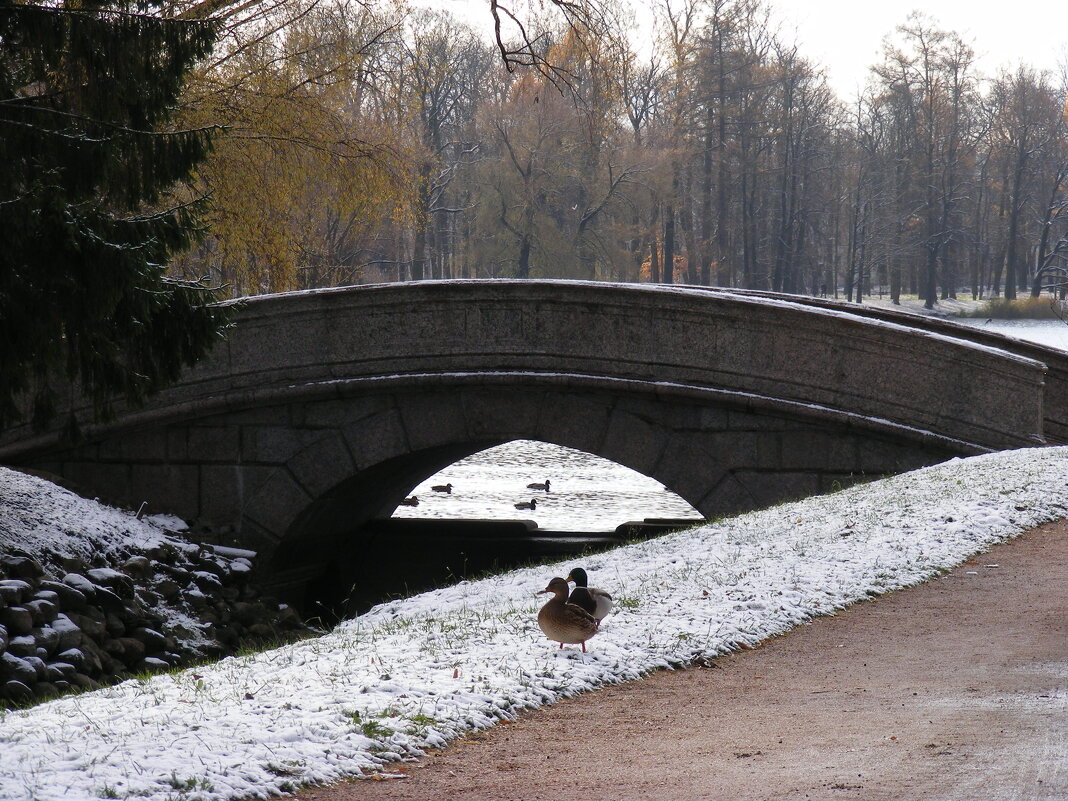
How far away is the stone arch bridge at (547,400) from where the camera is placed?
10656mm

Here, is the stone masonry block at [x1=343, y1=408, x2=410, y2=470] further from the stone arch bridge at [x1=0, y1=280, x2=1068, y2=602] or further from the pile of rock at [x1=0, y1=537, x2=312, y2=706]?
the pile of rock at [x1=0, y1=537, x2=312, y2=706]

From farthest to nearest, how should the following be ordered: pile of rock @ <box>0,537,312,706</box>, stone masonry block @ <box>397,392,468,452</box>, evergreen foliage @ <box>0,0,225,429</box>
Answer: stone masonry block @ <box>397,392,468,452</box>, pile of rock @ <box>0,537,312,706</box>, evergreen foliage @ <box>0,0,225,429</box>

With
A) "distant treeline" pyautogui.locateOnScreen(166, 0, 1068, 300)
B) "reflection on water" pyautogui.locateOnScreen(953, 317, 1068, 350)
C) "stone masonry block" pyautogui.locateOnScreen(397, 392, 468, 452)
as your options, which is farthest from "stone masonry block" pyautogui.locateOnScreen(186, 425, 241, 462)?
"reflection on water" pyautogui.locateOnScreen(953, 317, 1068, 350)

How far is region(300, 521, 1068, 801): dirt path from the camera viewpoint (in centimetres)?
356

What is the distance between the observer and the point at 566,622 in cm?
493

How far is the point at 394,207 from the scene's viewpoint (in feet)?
62.0

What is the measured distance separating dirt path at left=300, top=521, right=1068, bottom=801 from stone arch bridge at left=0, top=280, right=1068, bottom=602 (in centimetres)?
484

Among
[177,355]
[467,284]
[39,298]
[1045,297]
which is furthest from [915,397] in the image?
[1045,297]

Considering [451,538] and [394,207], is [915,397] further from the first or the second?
[394,207]

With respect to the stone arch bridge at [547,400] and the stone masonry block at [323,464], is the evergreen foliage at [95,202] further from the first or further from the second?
the stone masonry block at [323,464]

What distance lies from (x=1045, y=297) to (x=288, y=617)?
3368cm

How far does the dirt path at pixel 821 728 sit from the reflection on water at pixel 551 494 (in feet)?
34.6

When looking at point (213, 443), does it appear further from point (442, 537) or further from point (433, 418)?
point (442, 537)

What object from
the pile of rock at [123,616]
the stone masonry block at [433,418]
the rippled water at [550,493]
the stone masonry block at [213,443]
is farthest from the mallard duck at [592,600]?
the rippled water at [550,493]
